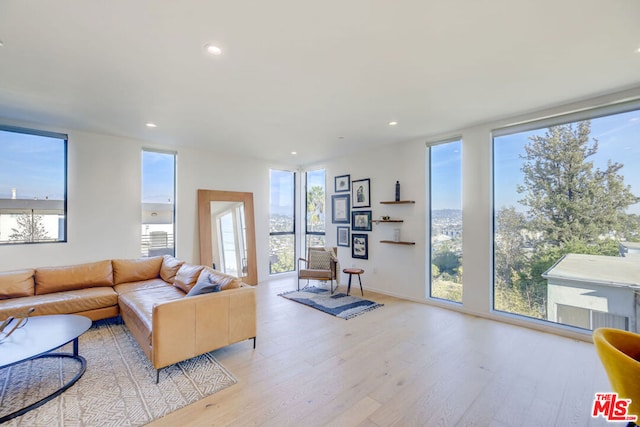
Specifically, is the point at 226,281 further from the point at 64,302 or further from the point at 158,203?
the point at 158,203

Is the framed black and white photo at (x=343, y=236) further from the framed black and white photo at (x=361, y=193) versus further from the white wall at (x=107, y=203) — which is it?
the white wall at (x=107, y=203)

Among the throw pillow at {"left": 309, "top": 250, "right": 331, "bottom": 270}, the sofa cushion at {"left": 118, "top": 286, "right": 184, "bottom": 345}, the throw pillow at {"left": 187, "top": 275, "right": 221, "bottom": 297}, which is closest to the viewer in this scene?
the sofa cushion at {"left": 118, "top": 286, "right": 184, "bottom": 345}

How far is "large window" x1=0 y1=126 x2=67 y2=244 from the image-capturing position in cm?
383

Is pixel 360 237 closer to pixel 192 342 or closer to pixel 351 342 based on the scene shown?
pixel 351 342

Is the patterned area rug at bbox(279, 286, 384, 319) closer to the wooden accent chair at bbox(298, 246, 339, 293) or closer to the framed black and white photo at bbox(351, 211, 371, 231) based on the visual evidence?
the wooden accent chair at bbox(298, 246, 339, 293)

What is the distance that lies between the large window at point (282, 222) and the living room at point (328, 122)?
1.03ft

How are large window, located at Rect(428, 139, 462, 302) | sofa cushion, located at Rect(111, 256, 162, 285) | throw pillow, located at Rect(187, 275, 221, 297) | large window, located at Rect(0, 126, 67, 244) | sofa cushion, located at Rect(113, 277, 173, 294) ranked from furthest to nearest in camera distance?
1. large window, located at Rect(428, 139, 462, 302)
2. sofa cushion, located at Rect(111, 256, 162, 285)
3. large window, located at Rect(0, 126, 67, 244)
4. sofa cushion, located at Rect(113, 277, 173, 294)
5. throw pillow, located at Rect(187, 275, 221, 297)

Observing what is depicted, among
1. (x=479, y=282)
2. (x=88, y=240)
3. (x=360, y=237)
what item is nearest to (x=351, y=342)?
(x=479, y=282)

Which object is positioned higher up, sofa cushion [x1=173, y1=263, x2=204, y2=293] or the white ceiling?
the white ceiling

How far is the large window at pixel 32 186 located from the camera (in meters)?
3.83

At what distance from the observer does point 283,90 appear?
115 inches

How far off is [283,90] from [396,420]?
3061 millimetres

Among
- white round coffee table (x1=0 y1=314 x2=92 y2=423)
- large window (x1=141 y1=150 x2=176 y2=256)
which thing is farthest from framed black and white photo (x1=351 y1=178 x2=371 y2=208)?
white round coffee table (x1=0 y1=314 x2=92 y2=423)

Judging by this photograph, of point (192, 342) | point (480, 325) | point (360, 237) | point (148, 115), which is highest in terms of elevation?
point (148, 115)
